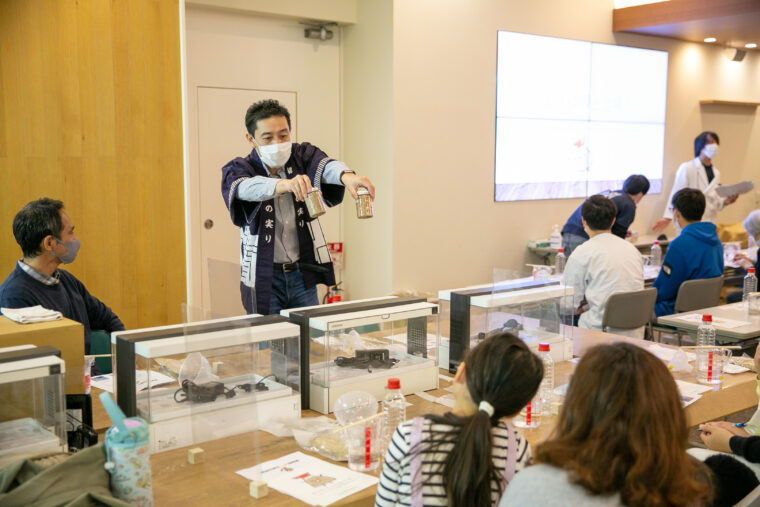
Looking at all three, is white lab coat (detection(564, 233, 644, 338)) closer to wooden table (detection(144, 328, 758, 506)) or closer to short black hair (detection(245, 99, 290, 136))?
wooden table (detection(144, 328, 758, 506))

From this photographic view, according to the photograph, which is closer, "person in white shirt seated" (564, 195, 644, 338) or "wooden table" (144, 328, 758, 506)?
"wooden table" (144, 328, 758, 506)

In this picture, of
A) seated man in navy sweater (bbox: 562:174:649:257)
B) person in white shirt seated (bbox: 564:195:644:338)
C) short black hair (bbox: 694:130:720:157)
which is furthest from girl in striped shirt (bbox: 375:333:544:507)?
short black hair (bbox: 694:130:720:157)

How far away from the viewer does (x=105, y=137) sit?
4.17 meters

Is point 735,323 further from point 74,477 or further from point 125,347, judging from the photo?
point 74,477

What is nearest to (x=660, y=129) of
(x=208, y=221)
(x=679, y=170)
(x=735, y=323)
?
(x=679, y=170)

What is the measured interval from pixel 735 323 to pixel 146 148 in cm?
350

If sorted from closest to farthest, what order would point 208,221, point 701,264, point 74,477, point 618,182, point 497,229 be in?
point 74,477 < point 701,264 < point 208,221 < point 497,229 < point 618,182

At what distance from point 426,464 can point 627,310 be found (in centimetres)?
294

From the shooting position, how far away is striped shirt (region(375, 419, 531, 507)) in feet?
5.19

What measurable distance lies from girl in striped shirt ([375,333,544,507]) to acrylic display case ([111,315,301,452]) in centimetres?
62

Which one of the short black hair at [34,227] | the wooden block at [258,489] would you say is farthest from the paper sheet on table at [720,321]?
the short black hair at [34,227]

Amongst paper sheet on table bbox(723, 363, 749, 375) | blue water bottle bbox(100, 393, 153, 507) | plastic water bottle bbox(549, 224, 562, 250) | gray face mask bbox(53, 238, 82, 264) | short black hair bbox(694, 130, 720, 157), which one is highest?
short black hair bbox(694, 130, 720, 157)

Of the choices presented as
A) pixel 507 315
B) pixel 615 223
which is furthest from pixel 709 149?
pixel 507 315

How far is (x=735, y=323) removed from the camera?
4090 millimetres
